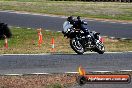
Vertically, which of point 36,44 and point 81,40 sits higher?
point 81,40

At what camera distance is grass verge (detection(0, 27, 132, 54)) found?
25281 mm

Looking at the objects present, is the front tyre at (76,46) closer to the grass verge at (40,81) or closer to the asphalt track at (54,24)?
the grass verge at (40,81)

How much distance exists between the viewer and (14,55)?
2308 cm

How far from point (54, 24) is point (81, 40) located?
16913mm

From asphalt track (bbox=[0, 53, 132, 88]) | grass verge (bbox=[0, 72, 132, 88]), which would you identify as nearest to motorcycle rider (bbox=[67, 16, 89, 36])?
asphalt track (bbox=[0, 53, 132, 88])

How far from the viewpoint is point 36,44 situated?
28.5 meters

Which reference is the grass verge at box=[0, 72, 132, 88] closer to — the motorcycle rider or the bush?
the motorcycle rider

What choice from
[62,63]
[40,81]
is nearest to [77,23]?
[62,63]

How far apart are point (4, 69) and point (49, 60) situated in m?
2.68

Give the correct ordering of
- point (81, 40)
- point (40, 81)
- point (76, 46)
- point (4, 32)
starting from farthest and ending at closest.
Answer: point (4, 32)
point (81, 40)
point (76, 46)
point (40, 81)

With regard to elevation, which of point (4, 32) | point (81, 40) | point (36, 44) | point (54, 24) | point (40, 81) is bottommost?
point (54, 24)

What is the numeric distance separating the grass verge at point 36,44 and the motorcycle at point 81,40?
4.50 feet

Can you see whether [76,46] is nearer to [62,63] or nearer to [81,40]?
[81,40]

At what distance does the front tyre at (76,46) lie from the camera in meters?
23.3
